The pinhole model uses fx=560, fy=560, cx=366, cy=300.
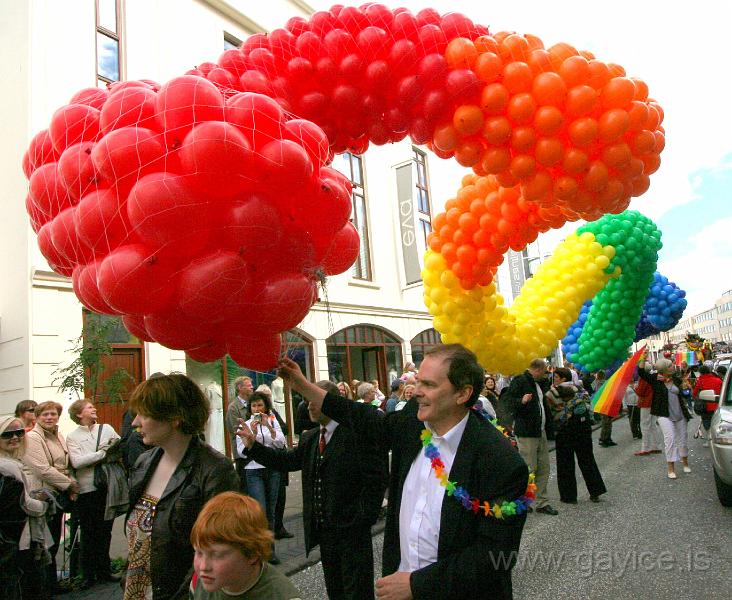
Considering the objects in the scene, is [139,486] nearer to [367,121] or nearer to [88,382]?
[367,121]

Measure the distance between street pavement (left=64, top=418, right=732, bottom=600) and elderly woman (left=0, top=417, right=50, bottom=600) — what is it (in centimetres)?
106

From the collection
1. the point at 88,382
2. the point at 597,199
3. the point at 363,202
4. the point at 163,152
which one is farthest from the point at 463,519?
the point at 363,202

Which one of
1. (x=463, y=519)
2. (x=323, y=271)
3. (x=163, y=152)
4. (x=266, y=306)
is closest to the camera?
(x=463, y=519)

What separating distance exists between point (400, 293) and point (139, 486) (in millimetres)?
15468

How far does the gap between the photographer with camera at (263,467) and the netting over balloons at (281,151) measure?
2923 millimetres

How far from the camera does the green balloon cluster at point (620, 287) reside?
7.83 meters

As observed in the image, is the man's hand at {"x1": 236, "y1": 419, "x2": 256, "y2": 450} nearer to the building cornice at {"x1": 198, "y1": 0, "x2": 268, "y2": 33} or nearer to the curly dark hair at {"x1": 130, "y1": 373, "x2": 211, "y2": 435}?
the curly dark hair at {"x1": 130, "y1": 373, "x2": 211, "y2": 435}

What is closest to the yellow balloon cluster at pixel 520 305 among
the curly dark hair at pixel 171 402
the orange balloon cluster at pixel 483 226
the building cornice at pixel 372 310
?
the orange balloon cluster at pixel 483 226

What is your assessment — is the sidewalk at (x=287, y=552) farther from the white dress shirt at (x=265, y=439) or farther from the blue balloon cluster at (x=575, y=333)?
the blue balloon cluster at (x=575, y=333)

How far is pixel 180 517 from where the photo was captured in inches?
89.7

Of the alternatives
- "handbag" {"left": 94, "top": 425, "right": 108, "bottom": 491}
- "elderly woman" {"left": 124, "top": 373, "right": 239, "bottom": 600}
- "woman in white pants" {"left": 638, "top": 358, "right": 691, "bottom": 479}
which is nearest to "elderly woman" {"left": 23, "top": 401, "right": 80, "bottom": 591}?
"handbag" {"left": 94, "top": 425, "right": 108, "bottom": 491}

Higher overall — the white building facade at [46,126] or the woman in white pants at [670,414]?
the white building facade at [46,126]

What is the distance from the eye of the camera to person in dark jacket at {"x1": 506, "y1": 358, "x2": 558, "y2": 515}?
678cm

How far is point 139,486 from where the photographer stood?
247 centimetres
